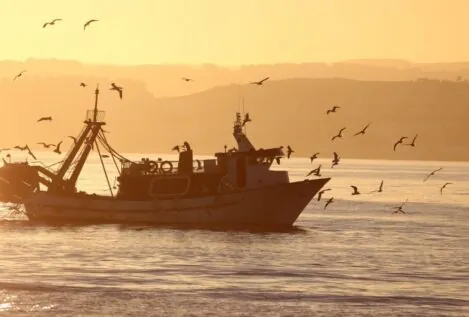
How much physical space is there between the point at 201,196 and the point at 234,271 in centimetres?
2759

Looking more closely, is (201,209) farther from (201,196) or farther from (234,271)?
(234,271)

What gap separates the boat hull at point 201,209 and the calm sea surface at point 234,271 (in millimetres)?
1885

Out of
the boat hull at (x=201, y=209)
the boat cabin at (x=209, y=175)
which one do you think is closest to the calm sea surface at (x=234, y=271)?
the boat hull at (x=201, y=209)

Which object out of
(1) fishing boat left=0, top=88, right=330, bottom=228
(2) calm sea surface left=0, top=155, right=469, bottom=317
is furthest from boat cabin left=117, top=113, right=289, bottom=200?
(2) calm sea surface left=0, top=155, right=469, bottom=317

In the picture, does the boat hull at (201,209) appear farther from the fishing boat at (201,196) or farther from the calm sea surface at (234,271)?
the calm sea surface at (234,271)

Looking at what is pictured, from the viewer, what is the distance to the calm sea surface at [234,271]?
52.6 m

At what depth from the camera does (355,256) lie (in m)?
77.1

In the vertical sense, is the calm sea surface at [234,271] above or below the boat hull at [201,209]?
below

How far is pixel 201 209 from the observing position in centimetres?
9406

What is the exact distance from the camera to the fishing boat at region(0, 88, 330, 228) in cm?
9269

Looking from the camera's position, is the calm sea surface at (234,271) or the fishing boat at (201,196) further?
the fishing boat at (201,196)

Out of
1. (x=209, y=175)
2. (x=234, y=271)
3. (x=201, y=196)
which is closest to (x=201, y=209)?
(x=201, y=196)

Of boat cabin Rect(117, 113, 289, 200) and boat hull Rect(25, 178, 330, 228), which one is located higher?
boat cabin Rect(117, 113, 289, 200)

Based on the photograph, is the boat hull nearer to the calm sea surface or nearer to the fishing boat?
the fishing boat
